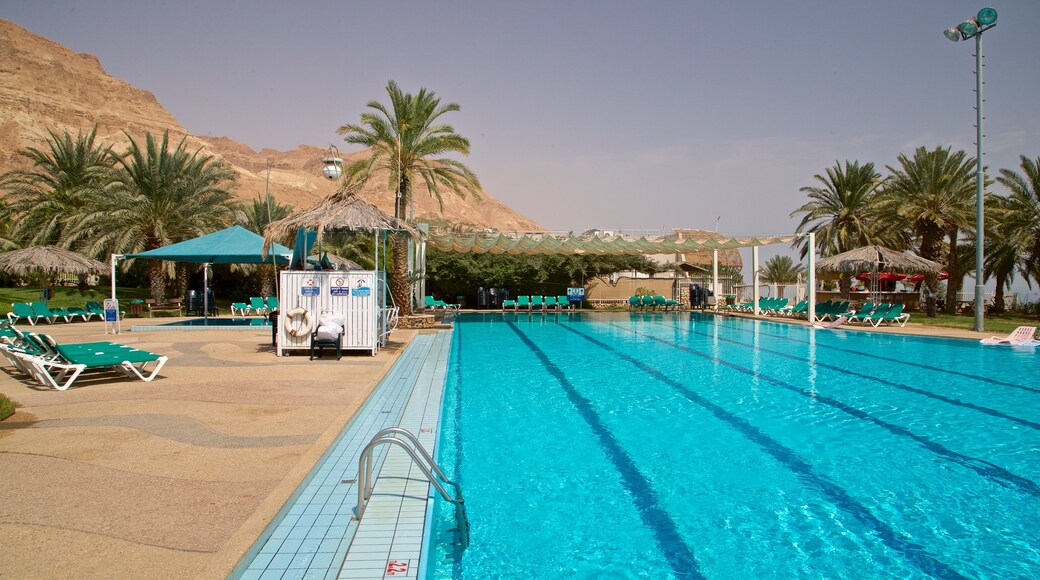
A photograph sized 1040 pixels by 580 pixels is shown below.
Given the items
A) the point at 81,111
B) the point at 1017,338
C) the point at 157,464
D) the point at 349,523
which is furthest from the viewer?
the point at 81,111

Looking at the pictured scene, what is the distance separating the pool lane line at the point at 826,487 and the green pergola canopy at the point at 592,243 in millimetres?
12652

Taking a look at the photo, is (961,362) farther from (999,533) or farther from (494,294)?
(494,294)

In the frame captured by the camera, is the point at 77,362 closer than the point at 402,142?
Yes

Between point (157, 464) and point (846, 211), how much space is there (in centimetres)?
2807

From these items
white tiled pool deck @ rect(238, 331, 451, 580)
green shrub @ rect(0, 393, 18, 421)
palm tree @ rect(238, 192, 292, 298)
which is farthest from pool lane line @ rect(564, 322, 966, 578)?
palm tree @ rect(238, 192, 292, 298)

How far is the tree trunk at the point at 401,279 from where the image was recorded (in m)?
17.3

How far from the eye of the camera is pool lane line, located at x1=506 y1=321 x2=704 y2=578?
379 cm

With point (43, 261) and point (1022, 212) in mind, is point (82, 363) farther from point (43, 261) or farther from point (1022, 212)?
point (1022, 212)

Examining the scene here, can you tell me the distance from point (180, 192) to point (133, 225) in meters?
1.90

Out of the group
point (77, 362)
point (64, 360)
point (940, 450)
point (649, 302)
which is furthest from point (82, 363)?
point (649, 302)

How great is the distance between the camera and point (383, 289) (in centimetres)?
1188

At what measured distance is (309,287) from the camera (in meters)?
10.7

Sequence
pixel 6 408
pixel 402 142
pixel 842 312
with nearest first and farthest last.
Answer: pixel 6 408, pixel 402 142, pixel 842 312

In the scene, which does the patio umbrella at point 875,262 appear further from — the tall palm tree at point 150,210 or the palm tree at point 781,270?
the tall palm tree at point 150,210
